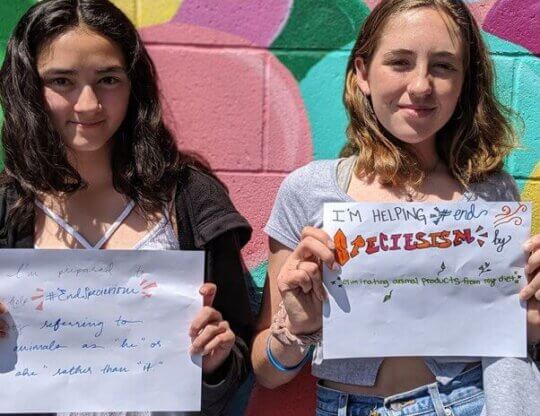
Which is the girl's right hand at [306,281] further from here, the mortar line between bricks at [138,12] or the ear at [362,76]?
the mortar line between bricks at [138,12]

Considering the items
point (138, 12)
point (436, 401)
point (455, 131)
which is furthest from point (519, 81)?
point (138, 12)

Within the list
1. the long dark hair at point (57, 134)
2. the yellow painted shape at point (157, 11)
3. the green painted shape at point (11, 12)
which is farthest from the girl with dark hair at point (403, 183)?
the green painted shape at point (11, 12)

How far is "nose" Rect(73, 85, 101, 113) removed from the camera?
190 centimetres

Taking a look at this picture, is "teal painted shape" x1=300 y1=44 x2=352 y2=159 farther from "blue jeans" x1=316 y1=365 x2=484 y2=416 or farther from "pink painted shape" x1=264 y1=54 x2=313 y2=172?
"blue jeans" x1=316 y1=365 x2=484 y2=416

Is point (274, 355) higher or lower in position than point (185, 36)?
lower

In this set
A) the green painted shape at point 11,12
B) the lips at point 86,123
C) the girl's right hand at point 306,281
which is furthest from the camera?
the green painted shape at point 11,12

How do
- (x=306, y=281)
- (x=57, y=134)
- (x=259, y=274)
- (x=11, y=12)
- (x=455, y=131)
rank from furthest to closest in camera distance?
(x=259, y=274), (x=11, y=12), (x=455, y=131), (x=57, y=134), (x=306, y=281)

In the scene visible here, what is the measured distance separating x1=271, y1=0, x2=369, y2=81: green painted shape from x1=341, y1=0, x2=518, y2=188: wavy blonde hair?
358mm

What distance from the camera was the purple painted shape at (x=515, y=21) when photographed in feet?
7.93

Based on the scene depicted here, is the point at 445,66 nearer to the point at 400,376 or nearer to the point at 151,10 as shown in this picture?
the point at 400,376

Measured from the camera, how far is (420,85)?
6.14ft

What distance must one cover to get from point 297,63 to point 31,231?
98cm

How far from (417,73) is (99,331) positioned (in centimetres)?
99

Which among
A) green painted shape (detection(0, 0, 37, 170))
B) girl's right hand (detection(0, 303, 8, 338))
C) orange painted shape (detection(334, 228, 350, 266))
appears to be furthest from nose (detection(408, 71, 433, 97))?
green painted shape (detection(0, 0, 37, 170))
